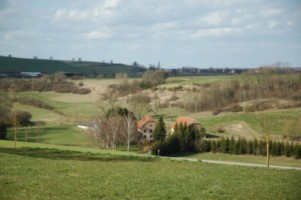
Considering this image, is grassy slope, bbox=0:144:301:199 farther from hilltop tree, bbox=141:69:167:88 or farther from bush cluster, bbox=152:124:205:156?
hilltop tree, bbox=141:69:167:88

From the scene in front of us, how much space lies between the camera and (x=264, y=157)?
49.0 m

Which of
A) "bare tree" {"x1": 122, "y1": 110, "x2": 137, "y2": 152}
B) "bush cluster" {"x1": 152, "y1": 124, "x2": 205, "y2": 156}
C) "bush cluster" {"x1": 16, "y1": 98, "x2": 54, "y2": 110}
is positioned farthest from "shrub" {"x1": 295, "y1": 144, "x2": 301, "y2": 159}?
"bush cluster" {"x1": 16, "y1": 98, "x2": 54, "y2": 110}

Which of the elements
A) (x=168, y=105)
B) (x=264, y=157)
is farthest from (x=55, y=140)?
(x=168, y=105)

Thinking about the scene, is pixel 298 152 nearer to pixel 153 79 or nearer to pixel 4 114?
pixel 4 114

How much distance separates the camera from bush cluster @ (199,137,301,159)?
4900cm

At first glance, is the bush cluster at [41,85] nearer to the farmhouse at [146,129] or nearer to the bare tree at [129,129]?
the farmhouse at [146,129]

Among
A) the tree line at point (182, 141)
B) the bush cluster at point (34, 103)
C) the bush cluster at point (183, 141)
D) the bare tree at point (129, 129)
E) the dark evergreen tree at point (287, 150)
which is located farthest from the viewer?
the bush cluster at point (34, 103)

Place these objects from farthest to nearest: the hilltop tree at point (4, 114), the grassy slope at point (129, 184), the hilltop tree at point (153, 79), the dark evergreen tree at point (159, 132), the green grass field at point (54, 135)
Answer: the hilltop tree at point (153, 79), the green grass field at point (54, 135), the hilltop tree at point (4, 114), the dark evergreen tree at point (159, 132), the grassy slope at point (129, 184)

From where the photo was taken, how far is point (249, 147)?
5181cm

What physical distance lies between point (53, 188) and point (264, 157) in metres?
39.9

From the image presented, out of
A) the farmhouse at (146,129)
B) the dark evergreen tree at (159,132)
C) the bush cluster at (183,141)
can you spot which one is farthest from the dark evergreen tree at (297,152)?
the farmhouse at (146,129)

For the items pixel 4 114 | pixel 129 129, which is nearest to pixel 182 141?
pixel 129 129

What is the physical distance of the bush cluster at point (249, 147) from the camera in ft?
161

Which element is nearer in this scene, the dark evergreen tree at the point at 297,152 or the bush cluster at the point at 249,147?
the dark evergreen tree at the point at 297,152
